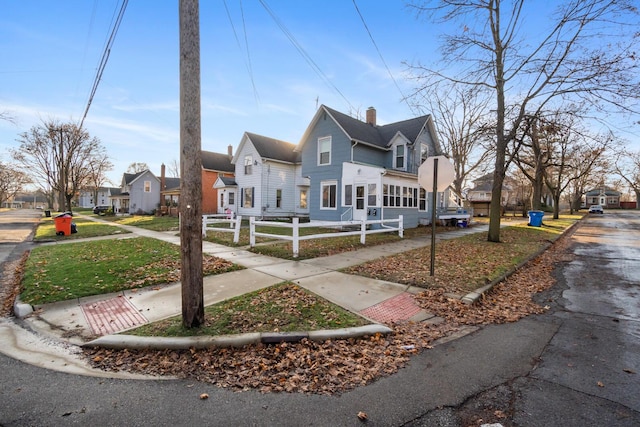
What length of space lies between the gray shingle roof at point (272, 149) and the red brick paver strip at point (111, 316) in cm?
1945

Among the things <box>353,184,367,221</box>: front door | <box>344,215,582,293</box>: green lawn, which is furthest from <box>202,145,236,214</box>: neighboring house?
<box>344,215,582,293</box>: green lawn

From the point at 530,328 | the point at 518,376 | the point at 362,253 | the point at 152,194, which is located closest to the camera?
the point at 518,376

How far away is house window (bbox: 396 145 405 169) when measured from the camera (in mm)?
20297

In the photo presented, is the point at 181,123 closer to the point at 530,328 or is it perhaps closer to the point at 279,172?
the point at 530,328

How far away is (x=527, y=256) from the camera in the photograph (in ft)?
32.4

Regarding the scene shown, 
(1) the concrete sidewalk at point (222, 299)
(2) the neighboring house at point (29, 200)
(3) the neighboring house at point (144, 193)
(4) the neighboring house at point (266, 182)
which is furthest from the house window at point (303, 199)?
(2) the neighboring house at point (29, 200)

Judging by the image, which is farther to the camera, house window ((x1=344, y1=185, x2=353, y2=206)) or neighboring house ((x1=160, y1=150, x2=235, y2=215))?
neighboring house ((x1=160, y1=150, x2=235, y2=215))

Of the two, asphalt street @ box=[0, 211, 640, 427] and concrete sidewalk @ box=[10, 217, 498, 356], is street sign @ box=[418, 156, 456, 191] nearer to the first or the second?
concrete sidewalk @ box=[10, 217, 498, 356]

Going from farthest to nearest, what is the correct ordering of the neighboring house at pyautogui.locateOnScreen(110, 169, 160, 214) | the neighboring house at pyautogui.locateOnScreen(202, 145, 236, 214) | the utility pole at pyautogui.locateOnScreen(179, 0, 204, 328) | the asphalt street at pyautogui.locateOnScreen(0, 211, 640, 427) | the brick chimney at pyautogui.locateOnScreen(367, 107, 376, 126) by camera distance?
1. the neighboring house at pyautogui.locateOnScreen(110, 169, 160, 214)
2. the neighboring house at pyautogui.locateOnScreen(202, 145, 236, 214)
3. the brick chimney at pyautogui.locateOnScreen(367, 107, 376, 126)
4. the utility pole at pyautogui.locateOnScreen(179, 0, 204, 328)
5. the asphalt street at pyautogui.locateOnScreen(0, 211, 640, 427)

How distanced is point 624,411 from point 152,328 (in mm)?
5158

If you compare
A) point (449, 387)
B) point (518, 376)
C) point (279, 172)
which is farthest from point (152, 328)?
point (279, 172)

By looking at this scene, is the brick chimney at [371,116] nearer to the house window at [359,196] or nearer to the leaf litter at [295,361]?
the house window at [359,196]

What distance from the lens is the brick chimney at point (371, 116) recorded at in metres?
23.0

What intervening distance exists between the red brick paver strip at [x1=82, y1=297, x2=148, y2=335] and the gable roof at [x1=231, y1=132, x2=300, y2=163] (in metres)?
19.5
